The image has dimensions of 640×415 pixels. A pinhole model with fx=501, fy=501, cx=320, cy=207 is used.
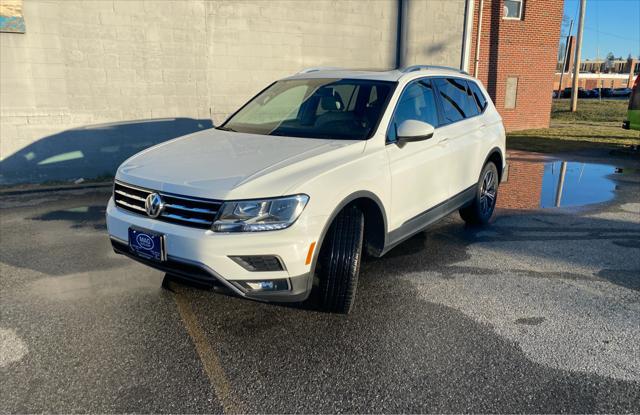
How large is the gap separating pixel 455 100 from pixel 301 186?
9.36 feet

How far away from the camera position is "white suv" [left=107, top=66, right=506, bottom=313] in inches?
118

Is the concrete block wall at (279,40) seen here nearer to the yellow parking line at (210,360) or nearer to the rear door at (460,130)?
the rear door at (460,130)

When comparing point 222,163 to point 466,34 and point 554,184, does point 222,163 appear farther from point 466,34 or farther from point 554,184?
point 466,34

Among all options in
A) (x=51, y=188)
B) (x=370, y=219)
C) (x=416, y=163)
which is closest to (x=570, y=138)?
(x=416, y=163)

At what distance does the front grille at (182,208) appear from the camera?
119 inches

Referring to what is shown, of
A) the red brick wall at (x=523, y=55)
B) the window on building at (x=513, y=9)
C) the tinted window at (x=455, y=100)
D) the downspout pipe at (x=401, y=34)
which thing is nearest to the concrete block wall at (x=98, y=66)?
the downspout pipe at (x=401, y=34)

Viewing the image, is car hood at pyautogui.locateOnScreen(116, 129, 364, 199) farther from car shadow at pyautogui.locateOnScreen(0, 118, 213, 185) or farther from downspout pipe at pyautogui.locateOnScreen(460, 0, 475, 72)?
downspout pipe at pyautogui.locateOnScreen(460, 0, 475, 72)

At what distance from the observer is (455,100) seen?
525 centimetres

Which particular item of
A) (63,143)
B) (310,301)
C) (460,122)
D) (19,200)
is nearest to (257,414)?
(310,301)

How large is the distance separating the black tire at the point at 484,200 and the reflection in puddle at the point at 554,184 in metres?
1.08

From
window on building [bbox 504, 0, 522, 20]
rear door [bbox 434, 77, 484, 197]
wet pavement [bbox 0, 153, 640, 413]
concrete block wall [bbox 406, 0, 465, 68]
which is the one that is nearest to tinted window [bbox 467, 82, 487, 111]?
rear door [bbox 434, 77, 484, 197]

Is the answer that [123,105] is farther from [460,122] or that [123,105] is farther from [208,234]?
[208,234]

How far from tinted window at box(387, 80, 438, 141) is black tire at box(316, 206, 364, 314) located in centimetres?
87

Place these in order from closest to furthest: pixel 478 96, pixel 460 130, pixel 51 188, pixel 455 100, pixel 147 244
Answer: pixel 147 244, pixel 460 130, pixel 455 100, pixel 478 96, pixel 51 188
